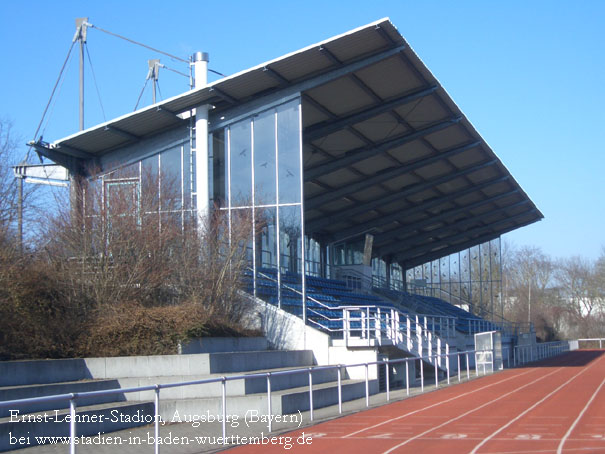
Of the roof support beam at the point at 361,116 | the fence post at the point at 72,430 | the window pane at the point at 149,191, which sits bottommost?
the fence post at the point at 72,430

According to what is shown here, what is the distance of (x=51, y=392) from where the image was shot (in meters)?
14.4

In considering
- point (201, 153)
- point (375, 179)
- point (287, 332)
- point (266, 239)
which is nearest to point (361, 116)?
point (201, 153)

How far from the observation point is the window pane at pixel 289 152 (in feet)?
85.7

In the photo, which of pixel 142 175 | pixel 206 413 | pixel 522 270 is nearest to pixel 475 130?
pixel 142 175

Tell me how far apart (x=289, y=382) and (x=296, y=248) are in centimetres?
793

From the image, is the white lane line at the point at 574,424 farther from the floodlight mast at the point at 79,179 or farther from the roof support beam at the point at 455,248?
the roof support beam at the point at 455,248

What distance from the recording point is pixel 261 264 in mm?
25797

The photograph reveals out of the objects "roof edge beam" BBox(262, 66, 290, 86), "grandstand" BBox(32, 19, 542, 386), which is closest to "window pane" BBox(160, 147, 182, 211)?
"grandstand" BBox(32, 19, 542, 386)

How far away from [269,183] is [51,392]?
13428 millimetres

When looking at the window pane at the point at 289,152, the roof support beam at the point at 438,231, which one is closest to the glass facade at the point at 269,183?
the window pane at the point at 289,152

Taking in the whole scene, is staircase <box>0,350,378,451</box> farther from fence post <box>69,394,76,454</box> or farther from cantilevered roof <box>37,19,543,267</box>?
cantilevered roof <box>37,19,543,267</box>

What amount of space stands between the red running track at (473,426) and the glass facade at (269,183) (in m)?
7.03

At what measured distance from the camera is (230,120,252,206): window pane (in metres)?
26.6

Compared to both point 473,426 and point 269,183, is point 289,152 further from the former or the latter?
point 473,426
